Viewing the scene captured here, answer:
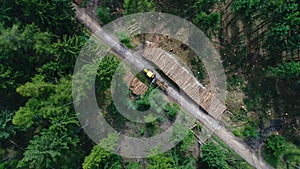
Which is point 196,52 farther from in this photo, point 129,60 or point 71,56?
point 71,56

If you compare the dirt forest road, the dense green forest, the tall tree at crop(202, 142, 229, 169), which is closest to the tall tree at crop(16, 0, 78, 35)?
the dense green forest

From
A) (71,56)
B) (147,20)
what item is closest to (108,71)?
(71,56)

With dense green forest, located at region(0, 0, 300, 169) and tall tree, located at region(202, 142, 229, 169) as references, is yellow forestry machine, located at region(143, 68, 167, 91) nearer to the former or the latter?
dense green forest, located at region(0, 0, 300, 169)

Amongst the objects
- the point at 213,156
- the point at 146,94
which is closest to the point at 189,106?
the point at 146,94

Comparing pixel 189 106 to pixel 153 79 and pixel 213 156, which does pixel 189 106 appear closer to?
pixel 153 79

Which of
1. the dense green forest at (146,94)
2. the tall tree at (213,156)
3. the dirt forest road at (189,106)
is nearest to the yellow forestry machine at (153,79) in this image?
the dirt forest road at (189,106)

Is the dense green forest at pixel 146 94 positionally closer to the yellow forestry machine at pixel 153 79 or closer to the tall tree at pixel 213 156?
the tall tree at pixel 213 156
